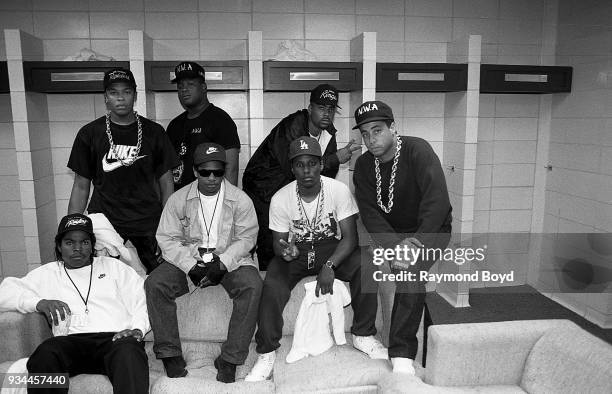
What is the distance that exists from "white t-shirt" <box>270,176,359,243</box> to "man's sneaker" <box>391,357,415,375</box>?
791 millimetres

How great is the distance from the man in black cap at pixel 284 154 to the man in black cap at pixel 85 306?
1.05 metres

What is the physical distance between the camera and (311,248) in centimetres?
276

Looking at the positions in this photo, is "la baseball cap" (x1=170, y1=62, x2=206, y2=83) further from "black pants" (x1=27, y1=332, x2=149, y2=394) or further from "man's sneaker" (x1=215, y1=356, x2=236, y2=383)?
"man's sneaker" (x1=215, y1=356, x2=236, y2=383)

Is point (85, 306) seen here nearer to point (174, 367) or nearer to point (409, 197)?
point (174, 367)

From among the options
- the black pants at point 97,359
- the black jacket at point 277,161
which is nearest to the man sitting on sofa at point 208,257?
the black pants at point 97,359

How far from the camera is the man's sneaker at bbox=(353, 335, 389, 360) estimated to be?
8.27 feet

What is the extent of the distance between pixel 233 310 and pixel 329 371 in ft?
1.98

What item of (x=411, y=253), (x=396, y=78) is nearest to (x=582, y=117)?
(x=396, y=78)

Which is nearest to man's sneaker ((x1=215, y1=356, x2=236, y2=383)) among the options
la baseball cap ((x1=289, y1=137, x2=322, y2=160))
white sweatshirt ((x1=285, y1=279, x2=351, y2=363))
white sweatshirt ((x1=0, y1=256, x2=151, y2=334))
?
white sweatshirt ((x1=285, y1=279, x2=351, y2=363))

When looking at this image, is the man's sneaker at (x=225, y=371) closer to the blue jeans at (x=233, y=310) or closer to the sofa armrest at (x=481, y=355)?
the blue jeans at (x=233, y=310)

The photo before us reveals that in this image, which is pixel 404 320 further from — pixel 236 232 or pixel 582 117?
pixel 582 117

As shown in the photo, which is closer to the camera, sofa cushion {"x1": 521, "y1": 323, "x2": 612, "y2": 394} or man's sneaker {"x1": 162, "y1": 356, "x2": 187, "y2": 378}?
sofa cushion {"x1": 521, "y1": 323, "x2": 612, "y2": 394}

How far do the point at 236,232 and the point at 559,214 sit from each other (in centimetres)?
331

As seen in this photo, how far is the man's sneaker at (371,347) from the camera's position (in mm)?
2521
